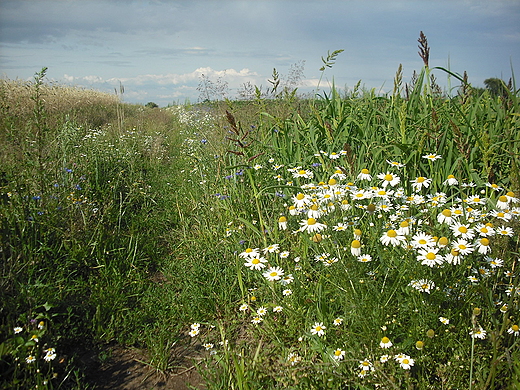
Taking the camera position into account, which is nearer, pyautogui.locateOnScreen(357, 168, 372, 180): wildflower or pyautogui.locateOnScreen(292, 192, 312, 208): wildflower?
pyautogui.locateOnScreen(292, 192, 312, 208): wildflower

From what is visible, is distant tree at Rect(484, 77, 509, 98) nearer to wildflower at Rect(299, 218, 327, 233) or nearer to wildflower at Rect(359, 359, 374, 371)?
wildflower at Rect(299, 218, 327, 233)

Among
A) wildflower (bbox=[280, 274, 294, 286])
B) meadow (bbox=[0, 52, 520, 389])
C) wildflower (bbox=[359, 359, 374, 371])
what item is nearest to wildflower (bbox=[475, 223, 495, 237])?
meadow (bbox=[0, 52, 520, 389])

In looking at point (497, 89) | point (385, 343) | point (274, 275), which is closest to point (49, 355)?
point (274, 275)

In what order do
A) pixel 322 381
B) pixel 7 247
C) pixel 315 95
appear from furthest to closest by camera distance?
1. pixel 315 95
2. pixel 7 247
3. pixel 322 381

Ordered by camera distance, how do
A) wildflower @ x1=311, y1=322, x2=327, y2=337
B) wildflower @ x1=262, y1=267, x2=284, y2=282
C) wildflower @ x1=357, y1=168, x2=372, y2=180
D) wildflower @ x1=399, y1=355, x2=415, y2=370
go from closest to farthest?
1. wildflower @ x1=399, y1=355, x2=415, y2=370
2. wildflower @ x1=311, y1=322, x2=327, y2=337
3. wildflower @ x1=262, y1=267, x2=284, y2=282
4. wildflower @ x1=357, y1=168, x2=372, y2=180

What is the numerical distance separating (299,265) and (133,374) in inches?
45.3

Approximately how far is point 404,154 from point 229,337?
1915 millimetres

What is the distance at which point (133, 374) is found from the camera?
7.03 feet

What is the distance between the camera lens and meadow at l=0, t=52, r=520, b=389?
171 cm

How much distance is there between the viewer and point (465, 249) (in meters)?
1.62

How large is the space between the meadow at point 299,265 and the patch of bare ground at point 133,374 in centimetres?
4

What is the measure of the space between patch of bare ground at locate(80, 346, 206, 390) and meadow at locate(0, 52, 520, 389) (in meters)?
0.04

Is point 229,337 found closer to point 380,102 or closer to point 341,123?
point 341,123

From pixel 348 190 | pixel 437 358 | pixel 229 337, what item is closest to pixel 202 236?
pixel 229 337
